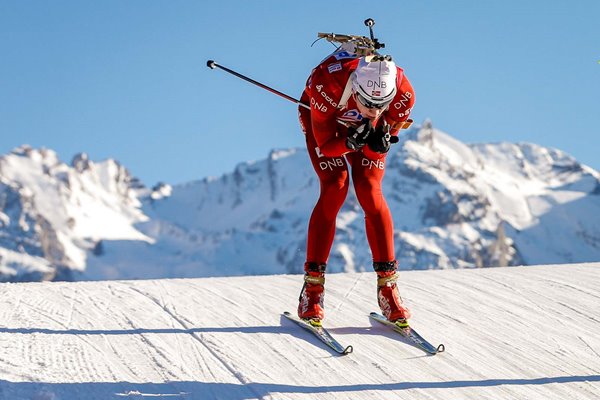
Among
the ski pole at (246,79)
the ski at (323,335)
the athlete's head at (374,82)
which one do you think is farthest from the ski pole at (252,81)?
the ski at (323,335)

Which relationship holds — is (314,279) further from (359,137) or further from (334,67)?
(334,67)

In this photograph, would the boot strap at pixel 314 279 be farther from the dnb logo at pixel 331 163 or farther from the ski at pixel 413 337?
the dnb logo at pixel 331 163

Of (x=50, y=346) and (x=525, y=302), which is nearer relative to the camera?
(x=50, y=346)

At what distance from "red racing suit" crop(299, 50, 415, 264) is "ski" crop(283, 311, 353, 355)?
53cm

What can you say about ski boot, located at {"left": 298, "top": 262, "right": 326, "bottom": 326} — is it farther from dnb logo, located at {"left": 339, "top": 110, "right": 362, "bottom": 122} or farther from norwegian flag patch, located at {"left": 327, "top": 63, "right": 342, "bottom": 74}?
A: norwegian flag patch, located at {"left": 327, "top": 63, "right": 342, "bottom": 74}

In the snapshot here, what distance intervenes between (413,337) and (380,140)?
1.59m

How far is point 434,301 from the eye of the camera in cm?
912

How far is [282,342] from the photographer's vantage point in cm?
736

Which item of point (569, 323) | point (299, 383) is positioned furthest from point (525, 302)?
point (299, 383)

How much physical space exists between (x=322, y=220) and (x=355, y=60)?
4.30 feet

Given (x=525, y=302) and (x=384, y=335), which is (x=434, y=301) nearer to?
(x=525, y=302)

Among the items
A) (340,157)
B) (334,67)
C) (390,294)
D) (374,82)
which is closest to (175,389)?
(390,294)

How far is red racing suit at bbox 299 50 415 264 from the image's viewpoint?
24.4ft

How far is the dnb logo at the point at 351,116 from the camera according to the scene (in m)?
7.53
